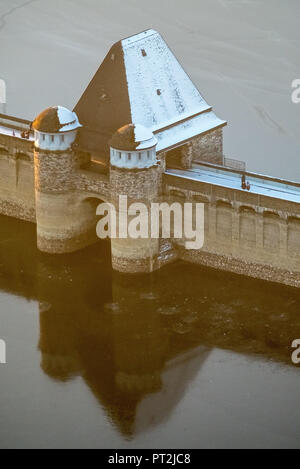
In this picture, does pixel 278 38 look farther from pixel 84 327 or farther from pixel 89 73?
pixel 84 327

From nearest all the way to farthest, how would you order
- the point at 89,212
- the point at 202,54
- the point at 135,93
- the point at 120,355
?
the point at 120,355 < the point at 135,93 < the point at 89,212 < the point at 202,54

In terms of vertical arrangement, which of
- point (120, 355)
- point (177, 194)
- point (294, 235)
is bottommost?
point (120, 355)

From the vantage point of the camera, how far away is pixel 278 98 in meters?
82.4

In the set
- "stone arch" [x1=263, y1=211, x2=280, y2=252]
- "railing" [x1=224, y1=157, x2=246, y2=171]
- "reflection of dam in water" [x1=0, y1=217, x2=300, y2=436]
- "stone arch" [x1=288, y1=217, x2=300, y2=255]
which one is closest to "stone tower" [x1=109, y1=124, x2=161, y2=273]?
"reflection of dam in water" [x1=0, y1=217, x2=300, y2=436]

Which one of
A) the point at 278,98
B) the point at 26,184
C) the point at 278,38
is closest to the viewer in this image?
the point at 26,184

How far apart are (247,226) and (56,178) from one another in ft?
27.7

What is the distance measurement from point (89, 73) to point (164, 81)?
74.4 ft

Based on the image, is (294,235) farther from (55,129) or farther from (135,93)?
→ (55,129)

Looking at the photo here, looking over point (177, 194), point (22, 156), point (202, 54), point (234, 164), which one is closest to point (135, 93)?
point (177, 194)

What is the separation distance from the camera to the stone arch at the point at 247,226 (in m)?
62.6

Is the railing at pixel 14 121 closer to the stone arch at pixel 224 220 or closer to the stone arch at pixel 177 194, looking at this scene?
the stone arch at pixel 177 194

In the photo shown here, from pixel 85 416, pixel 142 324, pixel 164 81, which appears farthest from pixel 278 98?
pixel 85 416

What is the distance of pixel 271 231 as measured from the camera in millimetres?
62438
